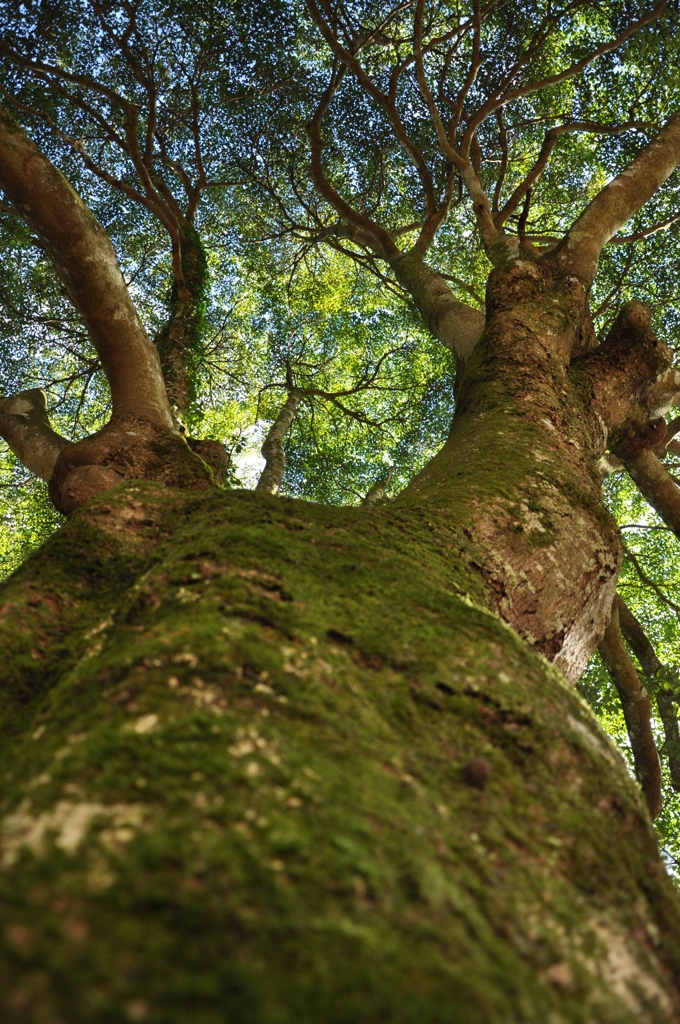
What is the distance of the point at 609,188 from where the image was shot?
4.76 meters

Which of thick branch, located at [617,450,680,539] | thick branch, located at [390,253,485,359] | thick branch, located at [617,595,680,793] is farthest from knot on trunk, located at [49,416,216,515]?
thick branch, located at [617,595,680,793]

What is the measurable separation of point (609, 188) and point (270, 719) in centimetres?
493

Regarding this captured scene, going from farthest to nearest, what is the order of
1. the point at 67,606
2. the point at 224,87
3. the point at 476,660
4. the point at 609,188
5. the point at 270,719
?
the point at 224,87, the point at 609,188, the point at 67,606, the point at 476,660, the point at 270,719

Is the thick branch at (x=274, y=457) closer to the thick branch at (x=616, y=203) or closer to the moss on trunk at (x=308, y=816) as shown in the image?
the thick branch at (x=616, y=203)

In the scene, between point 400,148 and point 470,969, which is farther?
point 400,148

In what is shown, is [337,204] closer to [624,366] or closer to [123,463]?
[624,366]

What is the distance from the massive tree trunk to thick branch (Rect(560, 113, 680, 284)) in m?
2.88

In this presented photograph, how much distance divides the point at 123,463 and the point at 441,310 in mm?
2967

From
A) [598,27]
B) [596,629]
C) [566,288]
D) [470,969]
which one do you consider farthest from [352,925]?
[598,27]

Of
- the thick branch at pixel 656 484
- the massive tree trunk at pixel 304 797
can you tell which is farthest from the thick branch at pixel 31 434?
the thick branch at pixel 656 484

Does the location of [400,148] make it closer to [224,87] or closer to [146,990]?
[224,87]

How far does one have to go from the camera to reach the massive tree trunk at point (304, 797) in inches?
26.8

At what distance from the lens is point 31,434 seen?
4879 mm

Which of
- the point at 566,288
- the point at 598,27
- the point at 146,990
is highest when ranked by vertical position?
the point at 598,27
